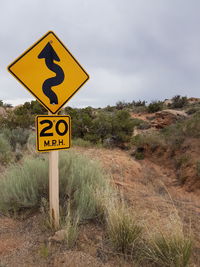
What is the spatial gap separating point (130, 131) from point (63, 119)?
11045 millimetres

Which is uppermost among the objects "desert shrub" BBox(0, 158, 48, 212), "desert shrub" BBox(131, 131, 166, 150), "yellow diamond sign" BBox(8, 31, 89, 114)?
"yellow diamond sign" BBox(8, 31, 89, 114)

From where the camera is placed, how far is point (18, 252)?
9.55 feet

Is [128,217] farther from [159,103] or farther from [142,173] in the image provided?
[159,103]

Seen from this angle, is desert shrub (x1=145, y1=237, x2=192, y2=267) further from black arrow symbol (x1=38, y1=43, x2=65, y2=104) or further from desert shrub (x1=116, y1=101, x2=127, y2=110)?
desert shrub (x1=116, y1=101, x2=127, y2=110)

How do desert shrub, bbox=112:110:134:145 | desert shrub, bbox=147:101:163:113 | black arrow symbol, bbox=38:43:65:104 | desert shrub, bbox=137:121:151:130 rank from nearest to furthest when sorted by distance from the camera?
black arrow symbol, bbox=38:43:65:104
desert shrub, bbox=112:110:134:145
desert shrub, bbox=137:121:151:130
desert shrub, bbox=147:101:163:113

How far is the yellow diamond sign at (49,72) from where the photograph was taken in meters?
3.00

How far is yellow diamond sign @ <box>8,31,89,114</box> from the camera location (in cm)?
300

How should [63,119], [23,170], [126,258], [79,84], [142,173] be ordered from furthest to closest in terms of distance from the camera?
[142,173] → [23,170] → [79,84] → [63,119] → [126,258]

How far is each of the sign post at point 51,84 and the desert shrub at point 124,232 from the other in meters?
0.80

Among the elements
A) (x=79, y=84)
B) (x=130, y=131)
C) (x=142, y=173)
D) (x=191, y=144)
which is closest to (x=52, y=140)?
(x=79, y=84)

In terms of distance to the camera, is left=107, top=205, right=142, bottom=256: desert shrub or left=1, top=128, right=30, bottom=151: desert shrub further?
left=1, top=128, right=30, bottom=151: desert shrub

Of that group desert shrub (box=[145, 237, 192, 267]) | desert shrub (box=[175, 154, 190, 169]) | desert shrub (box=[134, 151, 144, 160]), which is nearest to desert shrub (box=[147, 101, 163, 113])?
desert shrub (box=[134, 151, 144, 160])

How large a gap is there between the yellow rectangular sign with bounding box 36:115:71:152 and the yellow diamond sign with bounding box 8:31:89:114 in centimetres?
17

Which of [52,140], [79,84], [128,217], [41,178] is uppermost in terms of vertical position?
[79,84]
